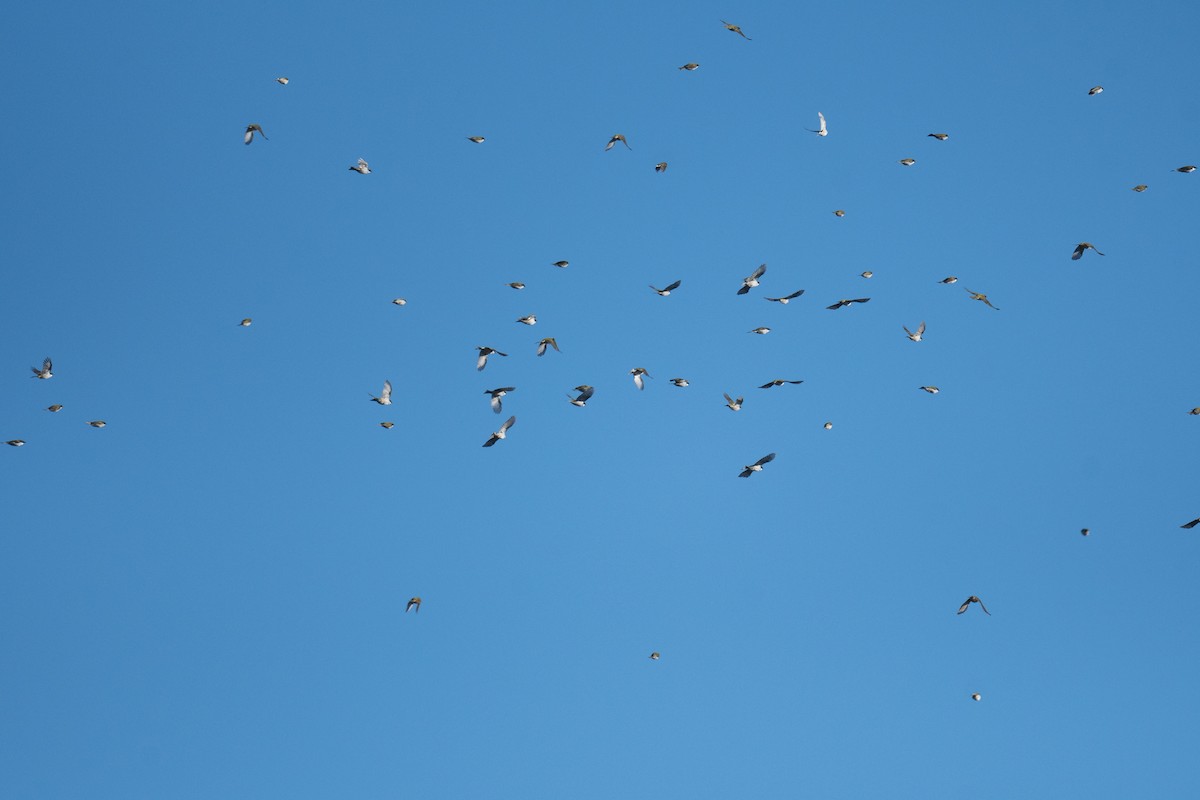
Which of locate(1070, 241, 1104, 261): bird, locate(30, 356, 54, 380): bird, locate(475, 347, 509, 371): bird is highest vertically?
locate(30, 356, 54, 380): bird

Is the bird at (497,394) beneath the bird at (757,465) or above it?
above

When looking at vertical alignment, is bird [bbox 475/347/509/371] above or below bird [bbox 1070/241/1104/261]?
above

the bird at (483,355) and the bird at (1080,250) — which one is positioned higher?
the bird at (483,355)

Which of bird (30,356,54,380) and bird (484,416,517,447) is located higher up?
bird (30,356,54,380)

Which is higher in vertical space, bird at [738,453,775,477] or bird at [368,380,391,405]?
bird at [368,380,391,405]

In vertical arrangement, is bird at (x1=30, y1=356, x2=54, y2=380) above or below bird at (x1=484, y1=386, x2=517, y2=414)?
above

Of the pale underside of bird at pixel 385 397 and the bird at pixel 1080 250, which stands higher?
the pale underside of bird at pixel 385 397

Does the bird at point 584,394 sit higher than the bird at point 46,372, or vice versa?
the bird at point 46,372

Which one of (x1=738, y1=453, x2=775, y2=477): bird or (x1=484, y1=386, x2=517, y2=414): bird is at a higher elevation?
(x1=484, y1=386, x2=517, y2=414): bird

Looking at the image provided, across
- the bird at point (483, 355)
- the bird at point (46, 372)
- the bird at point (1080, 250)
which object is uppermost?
the bird at point (46, 372)

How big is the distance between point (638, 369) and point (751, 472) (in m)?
6.96

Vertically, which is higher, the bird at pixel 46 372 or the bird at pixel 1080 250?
the bird at pixel 46 372

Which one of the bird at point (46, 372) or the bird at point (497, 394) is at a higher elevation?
the bird at point (46, 372)

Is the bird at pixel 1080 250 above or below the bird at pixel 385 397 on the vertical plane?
below
